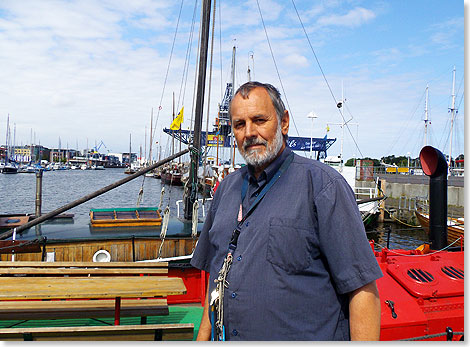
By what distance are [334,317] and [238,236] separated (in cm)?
58

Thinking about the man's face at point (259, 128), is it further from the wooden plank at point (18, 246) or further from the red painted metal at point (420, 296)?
the wooden plank at point (18, 246)

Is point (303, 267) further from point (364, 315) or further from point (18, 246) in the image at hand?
point (18, 246)

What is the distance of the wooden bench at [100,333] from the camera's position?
9.91 ft

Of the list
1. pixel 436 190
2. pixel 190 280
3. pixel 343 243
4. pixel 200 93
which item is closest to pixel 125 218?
pixel 190 280

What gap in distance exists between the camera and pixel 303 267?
5.41ft

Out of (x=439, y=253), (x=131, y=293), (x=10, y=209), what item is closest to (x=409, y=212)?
(x=439, y=253)

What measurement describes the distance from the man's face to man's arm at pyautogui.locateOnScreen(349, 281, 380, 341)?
0.78 meters

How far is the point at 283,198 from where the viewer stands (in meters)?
1.75

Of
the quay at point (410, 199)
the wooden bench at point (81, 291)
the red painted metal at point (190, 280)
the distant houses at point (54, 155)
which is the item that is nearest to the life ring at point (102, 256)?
the red painted metal at point (190, 280)

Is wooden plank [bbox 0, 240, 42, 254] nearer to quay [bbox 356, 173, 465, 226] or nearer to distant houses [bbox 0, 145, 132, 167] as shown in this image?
quay [bbox 356, 173, 465, 226]

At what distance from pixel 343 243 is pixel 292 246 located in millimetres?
225

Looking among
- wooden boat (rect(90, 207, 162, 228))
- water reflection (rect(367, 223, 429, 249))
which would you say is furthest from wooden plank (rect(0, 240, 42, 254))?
water reflection (rect(367, 223, 429, 249))

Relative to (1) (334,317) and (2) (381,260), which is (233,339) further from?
(2) (381,260)

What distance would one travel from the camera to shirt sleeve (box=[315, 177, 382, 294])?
5.29ft
